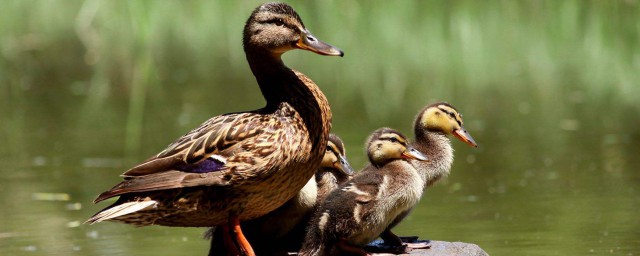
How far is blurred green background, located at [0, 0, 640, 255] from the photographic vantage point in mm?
8031

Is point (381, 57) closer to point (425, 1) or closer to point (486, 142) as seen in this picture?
point (425, 1)

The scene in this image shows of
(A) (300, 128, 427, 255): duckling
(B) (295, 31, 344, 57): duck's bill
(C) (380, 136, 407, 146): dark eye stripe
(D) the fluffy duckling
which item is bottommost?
(A) (300, 128, 427, 255): duckling

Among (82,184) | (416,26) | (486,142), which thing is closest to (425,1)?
(416,26)

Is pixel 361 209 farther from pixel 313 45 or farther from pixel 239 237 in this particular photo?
pixel 313 45

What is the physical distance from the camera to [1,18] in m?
13.7

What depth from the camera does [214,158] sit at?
6273 mm

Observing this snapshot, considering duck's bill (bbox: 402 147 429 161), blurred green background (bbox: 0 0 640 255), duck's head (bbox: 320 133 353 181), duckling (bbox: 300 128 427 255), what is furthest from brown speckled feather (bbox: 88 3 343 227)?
blurred green background (bbox: 0 0 640 255)

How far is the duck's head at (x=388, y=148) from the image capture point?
691 cm

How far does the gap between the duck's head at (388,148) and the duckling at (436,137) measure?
0.41 m

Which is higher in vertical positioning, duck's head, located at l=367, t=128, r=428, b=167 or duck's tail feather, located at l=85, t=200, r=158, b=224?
duck's head, located at l=367, t=128, r=428, b=167

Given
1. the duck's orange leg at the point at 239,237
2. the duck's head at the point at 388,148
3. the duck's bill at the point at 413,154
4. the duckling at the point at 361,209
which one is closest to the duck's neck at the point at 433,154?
the duck's bill at the point at 413,154

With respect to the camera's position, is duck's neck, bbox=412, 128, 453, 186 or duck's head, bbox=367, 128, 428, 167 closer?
duck's head, bbox=367, 128, 428, 167

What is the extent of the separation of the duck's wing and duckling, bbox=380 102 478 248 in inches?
50.4

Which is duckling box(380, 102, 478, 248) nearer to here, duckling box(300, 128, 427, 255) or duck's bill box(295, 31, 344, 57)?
duckling box(300, 128, 427, 255)
